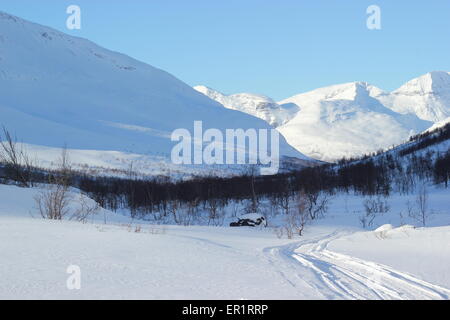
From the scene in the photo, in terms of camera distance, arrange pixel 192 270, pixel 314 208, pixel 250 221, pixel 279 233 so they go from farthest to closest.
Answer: pixel 314 208, pixel 250 221, pixel 279 233, pixel 192 270

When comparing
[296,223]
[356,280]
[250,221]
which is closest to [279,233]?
[296,223]

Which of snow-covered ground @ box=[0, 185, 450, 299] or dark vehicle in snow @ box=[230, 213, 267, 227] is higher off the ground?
snow-covered ground @ box=[0, 185, 450, 299]

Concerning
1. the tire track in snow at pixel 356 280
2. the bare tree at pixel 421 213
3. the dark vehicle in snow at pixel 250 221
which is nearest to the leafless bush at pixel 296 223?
the dark vehicle in snow at pixel 250 221

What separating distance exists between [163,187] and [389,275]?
73.9 metres

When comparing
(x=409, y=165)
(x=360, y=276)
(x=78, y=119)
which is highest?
(x=78, y=119)

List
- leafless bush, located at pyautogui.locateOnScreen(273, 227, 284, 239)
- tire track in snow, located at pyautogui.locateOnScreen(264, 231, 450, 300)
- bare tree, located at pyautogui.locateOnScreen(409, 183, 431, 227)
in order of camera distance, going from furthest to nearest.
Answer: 1. bare tree, located at pyautogui.locateOnScreen(409, 183, 431, 227)
2. leafless bush, located at pyautogui.locateOnScreen(273, 227, 284, 239)
3. tire track in snow, located at pyautogui.locateOnScreen(264, 231, 450, 300)

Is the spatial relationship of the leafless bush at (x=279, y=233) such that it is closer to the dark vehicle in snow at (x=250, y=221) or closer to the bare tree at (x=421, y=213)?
the dark vehicle in snow at (x=250, y=221)

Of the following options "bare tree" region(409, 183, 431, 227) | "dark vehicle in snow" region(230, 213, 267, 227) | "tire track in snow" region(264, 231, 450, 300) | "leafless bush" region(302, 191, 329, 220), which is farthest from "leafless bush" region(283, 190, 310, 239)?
"tire track in snow" region(264, 231, 450, 300)

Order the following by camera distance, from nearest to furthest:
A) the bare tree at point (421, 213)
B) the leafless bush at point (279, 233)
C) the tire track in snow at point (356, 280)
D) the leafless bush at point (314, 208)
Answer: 1. the tire track in snow at point (356, 280)
2. the leafless bush at point (279, 233)
3. the bare tree at point (421, 213)
4. the leafless bush at point (314, 208)

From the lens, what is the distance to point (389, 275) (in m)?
8.20

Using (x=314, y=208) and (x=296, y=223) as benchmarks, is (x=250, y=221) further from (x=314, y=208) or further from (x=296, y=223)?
(x=314, y=208)

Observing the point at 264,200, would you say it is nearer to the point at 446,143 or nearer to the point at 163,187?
the point at 163,187

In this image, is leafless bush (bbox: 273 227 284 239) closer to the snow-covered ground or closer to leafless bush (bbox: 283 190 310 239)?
leafless bush (bbox: 283 190 310 239)
